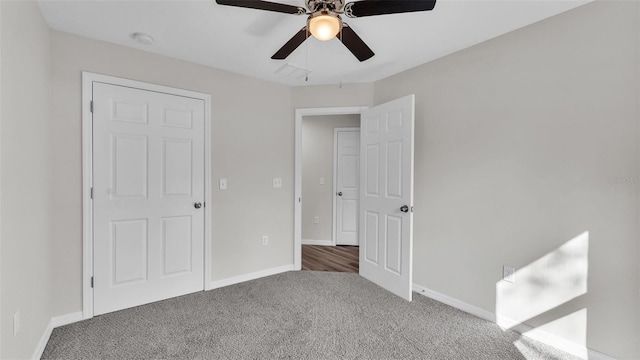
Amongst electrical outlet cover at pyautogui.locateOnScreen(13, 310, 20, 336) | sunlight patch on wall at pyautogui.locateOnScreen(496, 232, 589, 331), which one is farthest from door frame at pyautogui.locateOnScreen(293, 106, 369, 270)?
electrical outlet cover at pyautogui.locateOnScreen(13, 310, 20, 336)

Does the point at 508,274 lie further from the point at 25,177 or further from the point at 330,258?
the point at 25,177

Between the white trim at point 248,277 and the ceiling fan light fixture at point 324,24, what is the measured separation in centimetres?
266

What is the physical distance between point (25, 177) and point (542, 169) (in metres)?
3.32

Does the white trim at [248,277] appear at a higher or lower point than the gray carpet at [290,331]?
higher

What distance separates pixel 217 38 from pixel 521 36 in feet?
7.80

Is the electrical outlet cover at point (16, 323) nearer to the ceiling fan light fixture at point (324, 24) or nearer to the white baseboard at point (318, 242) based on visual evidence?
the ceiling fan light fixture at point (324, 24)

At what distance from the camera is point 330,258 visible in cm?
421

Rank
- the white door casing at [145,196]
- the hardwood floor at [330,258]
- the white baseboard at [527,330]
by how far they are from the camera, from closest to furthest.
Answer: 1. the white baseboard at [527,330]
2. the white door casing at [145,196]
3. the hardwood floor at [330,258]

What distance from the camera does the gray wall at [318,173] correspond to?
496 cm

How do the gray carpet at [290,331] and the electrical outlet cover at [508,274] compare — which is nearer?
the gray carpet at [290,331]

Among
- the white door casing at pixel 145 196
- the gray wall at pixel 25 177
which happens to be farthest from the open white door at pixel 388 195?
the gray wall at pixel 25 177

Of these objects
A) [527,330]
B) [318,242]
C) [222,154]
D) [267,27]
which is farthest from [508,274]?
[318,242]

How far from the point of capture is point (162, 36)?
2.37 m

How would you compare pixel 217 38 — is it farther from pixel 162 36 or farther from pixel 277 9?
pixel 277 9
